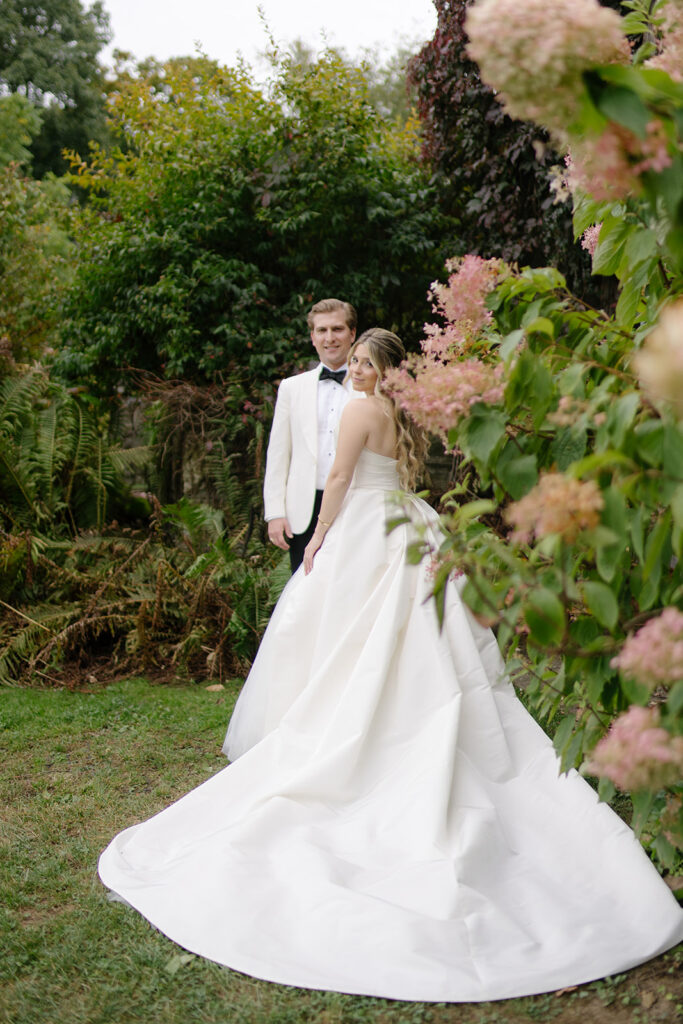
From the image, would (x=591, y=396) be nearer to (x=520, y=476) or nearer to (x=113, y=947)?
(x=520, y=476)

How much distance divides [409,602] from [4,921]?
74.8 inches

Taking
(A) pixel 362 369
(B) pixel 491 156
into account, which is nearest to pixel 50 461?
(A) pixel 362 369

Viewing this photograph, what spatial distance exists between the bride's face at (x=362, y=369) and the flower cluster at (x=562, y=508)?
2826mm

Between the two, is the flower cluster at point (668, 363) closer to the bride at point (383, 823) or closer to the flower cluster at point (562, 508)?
the flower cluster at point (562, 508)

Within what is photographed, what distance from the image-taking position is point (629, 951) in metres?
2.46

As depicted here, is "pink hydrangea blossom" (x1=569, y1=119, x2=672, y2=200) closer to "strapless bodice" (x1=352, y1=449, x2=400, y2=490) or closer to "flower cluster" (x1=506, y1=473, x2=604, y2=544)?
"flower cluster" (x1=506, y1=473, x2=604, y2=544)

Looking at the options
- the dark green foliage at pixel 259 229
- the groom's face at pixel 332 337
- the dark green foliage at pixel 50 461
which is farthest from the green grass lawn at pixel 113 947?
the dark green foliage at pixel 259 229

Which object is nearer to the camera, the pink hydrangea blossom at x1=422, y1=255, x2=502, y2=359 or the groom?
the pink hydrangea blossom at x1=422, y1=255, x2=502, y2=359

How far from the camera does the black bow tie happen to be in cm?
509

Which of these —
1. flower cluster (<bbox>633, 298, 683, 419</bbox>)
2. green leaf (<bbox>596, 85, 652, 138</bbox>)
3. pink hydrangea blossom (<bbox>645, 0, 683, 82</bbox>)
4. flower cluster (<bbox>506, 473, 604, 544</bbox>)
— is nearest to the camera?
flower cluster (<bbox>633, 298, 683, 419</bbox>)

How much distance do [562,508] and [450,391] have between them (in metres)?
0.54

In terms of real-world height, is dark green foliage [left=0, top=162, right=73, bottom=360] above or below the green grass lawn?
above

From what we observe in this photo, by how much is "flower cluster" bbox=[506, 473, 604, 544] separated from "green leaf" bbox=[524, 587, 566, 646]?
0.39 ft

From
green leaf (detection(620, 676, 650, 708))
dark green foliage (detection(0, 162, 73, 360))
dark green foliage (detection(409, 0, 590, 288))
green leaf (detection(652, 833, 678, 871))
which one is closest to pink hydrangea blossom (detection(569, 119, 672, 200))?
green leaf (detection(620, 676, 650, 708))
